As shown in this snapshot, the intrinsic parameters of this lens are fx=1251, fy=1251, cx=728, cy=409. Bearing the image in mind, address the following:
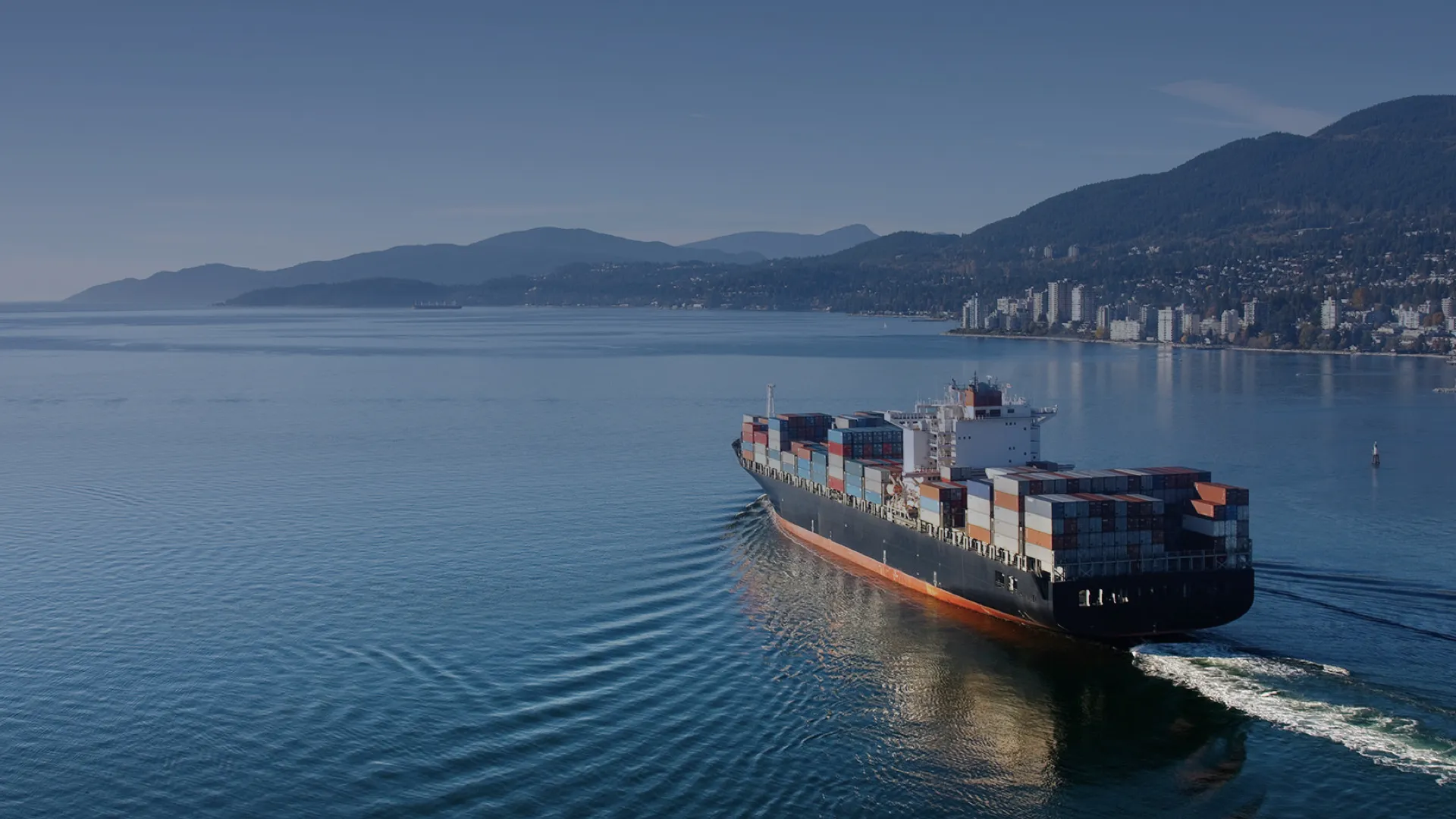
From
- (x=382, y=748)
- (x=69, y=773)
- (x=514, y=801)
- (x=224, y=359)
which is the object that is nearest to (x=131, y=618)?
(x=69, y=773)

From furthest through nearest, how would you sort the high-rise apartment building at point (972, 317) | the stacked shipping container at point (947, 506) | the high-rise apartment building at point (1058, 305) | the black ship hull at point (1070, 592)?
1. the high-rise apartment building at point (972, 317)
2. the high-rise apartment building at point (1058, 305)
3. the stacked shipping container at point (947, 506)
4. the black ship hull at point (1070, 592)

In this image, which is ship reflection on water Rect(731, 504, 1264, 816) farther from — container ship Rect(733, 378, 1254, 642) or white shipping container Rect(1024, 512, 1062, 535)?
white shipping container Rect(1024, 512, 1062, 535)

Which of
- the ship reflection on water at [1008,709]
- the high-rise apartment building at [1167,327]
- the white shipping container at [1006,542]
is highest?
the high-rise apartment building at [1167,327]

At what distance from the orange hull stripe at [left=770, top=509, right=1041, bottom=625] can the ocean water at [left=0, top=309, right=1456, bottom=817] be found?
0.44 metres

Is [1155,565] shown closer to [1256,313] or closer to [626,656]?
[626,656]

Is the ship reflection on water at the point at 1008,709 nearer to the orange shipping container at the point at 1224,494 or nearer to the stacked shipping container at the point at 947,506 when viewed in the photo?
the stacked shipping container at the point at 947,506

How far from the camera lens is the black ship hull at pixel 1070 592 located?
24.4 metres

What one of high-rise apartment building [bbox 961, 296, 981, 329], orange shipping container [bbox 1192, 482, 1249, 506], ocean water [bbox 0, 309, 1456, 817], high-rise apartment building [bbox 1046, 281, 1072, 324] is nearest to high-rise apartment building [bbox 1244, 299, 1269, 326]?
high-rise apartment building [bbox 1046, 281, 1072, 324]

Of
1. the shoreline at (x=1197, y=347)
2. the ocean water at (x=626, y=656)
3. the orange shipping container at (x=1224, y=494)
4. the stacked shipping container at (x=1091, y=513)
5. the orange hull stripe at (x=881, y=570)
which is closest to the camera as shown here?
the ocean water at (x=626, y=656)

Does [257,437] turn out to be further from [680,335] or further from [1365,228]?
[1365,228]

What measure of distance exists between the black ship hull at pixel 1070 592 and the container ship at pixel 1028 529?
3 centimetres

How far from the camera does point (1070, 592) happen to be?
962 inches

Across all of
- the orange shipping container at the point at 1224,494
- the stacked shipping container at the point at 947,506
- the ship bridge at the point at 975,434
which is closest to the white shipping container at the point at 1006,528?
the stacked shipping container at the point at 947,506

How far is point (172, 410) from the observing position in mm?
65688
